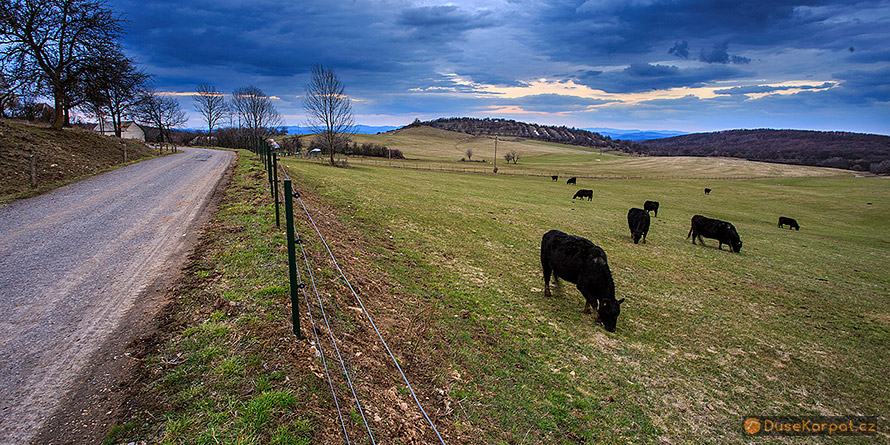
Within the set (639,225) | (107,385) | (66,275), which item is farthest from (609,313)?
(66,275)

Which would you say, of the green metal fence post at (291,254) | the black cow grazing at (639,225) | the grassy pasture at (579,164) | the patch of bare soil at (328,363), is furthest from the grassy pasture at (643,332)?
the grassy pasture at (579,164)

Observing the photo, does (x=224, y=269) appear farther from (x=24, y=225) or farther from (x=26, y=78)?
(x=26, y=78)

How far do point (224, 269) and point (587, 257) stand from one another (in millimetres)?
8442

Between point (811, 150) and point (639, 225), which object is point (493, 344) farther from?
point (811, 150)

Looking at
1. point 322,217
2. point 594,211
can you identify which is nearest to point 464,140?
point 594,211

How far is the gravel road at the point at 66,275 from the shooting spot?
4.03m

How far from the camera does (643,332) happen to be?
8.41m

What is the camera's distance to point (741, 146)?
18838 centimetres

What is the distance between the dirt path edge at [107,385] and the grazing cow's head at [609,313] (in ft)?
28.5

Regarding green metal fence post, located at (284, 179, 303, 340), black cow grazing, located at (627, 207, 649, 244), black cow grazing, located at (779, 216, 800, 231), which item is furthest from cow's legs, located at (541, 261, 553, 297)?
black cow grazing, located at (779, 216, 800, 231)

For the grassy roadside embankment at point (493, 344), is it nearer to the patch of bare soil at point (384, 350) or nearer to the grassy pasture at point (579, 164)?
the patch of bare soil at point (384, 350)

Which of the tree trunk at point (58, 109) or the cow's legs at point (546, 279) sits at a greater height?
the tree trunk at point (58, 109)

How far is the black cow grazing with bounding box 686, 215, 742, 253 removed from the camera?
1673cm

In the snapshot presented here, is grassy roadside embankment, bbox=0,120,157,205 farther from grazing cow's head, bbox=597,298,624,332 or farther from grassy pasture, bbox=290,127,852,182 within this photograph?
grassy pasture, bbox=290,127,852,182
